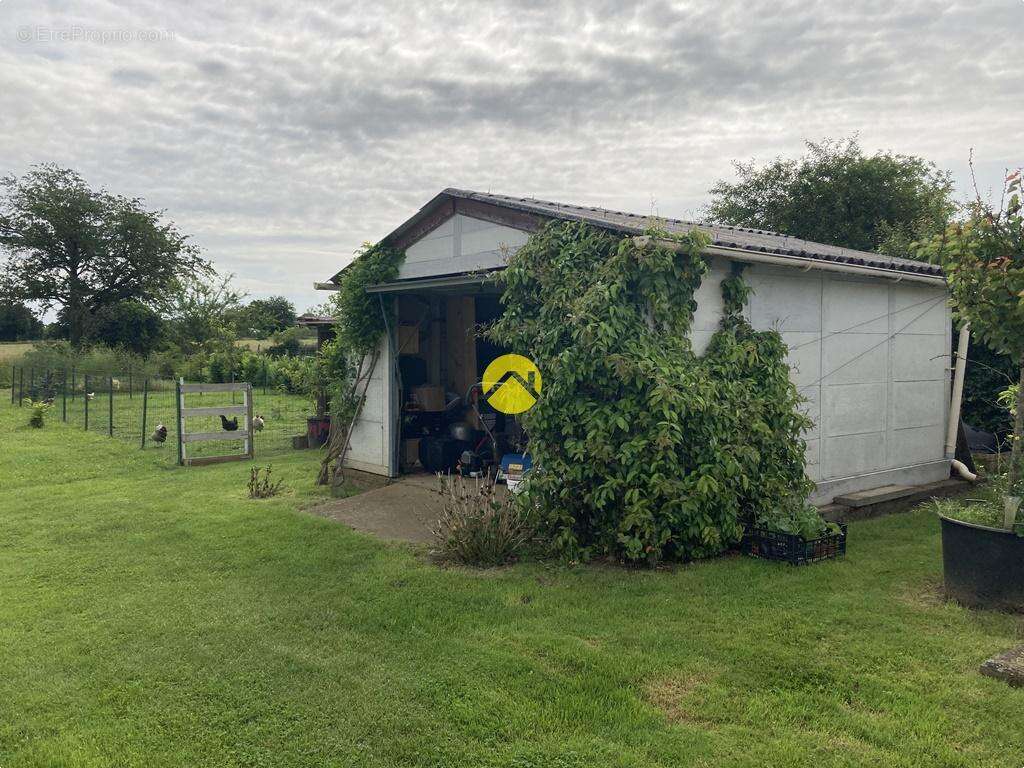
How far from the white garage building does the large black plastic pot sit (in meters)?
2.62

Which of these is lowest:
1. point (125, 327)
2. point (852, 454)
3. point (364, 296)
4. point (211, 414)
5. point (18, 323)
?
point (852, 454)

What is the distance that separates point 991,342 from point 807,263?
2.09 metres

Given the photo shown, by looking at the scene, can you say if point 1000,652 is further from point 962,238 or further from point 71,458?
point 71,458

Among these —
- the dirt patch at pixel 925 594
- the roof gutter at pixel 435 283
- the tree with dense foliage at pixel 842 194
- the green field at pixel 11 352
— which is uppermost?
the tree with dense foliage at pixel 842 194

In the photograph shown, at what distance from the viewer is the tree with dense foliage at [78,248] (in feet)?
115

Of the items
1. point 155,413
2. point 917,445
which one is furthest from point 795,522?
point 155,413

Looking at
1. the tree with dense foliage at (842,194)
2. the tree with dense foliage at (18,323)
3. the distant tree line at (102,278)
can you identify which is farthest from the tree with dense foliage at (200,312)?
the tree with dense foliage at (842,194)

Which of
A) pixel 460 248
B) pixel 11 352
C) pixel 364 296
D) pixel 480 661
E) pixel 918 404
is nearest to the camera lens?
pixel 480 661

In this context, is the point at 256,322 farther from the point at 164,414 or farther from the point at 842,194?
the point at 842,194

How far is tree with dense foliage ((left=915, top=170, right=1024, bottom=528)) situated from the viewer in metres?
4.73

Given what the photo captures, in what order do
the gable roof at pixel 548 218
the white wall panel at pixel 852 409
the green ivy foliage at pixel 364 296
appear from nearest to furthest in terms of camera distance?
the gable roof at pixel 548 218 → the white wall panel at pixel 852 409 → the green ivy foliage at pixel 364 296

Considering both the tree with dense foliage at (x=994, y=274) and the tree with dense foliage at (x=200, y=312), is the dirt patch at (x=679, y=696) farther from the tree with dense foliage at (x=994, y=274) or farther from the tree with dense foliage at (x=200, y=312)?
the tree with dense foliage at (x=200, y=312)

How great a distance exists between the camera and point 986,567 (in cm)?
462

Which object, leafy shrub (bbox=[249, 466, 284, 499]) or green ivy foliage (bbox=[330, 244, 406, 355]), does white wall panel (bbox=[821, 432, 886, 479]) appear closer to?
green ivy foliage (bbox=[330, 244, 406, 355])
